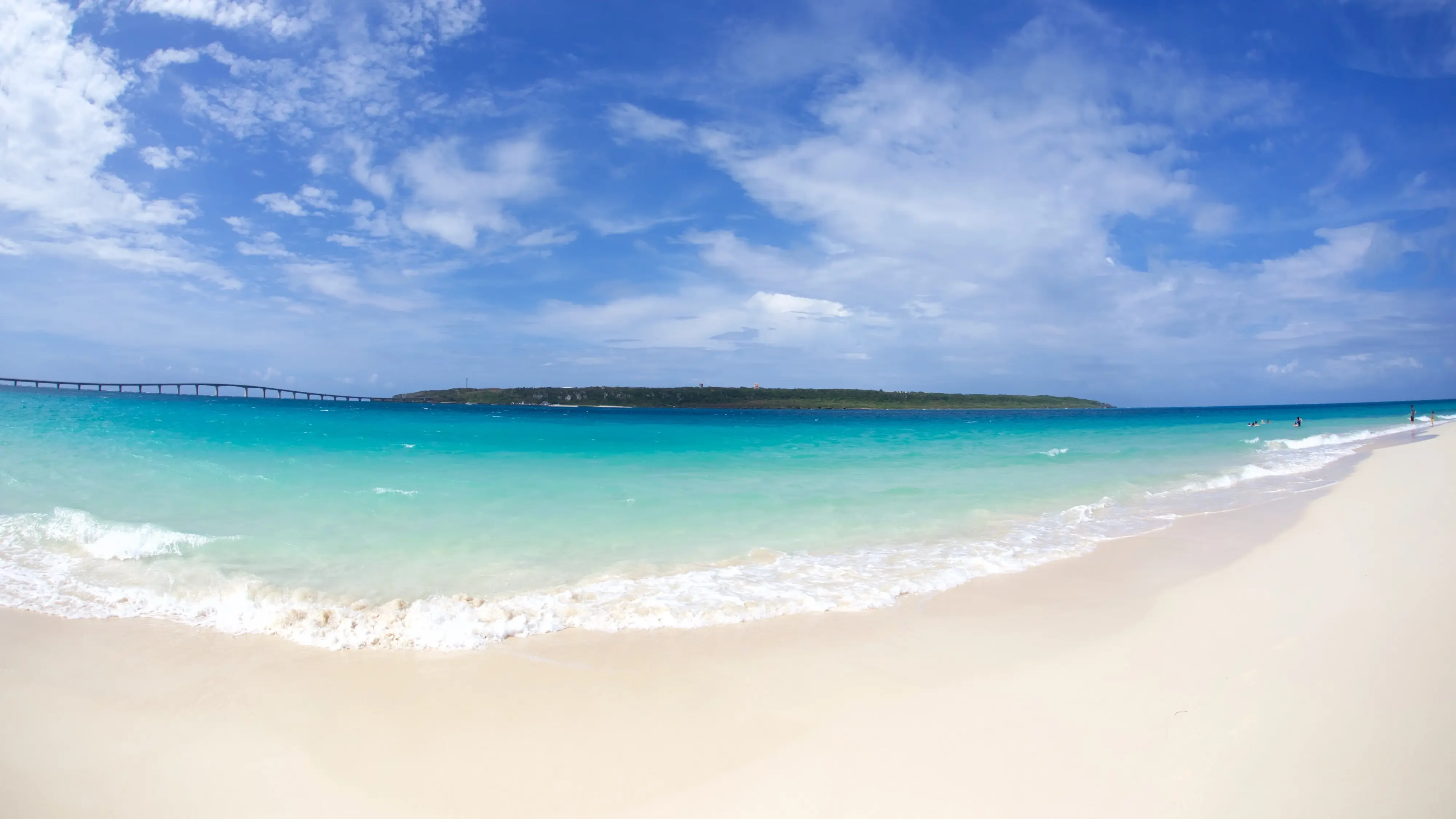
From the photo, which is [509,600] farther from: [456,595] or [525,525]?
[525,525]

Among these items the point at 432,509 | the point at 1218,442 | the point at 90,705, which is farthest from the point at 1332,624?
the point at 1218,442

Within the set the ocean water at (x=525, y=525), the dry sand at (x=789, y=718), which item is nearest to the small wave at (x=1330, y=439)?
the ocean water at (x=525, y=525)

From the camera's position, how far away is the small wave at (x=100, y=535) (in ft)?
24.4

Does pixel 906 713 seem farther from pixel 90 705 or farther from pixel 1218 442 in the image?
pixel 1218 442

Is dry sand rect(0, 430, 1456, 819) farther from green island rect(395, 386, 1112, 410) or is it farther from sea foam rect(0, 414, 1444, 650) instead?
green island rect(395, 386, 1112, 410)

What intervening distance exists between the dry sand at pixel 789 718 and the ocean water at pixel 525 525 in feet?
1.75

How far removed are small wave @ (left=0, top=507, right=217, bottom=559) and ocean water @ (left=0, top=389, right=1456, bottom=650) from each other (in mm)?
39

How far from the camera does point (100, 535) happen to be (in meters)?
7.92

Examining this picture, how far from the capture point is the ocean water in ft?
18.8

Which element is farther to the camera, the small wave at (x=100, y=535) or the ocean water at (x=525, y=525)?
the small wave at (x=100, y=535)

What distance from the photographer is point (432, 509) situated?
10.1 m

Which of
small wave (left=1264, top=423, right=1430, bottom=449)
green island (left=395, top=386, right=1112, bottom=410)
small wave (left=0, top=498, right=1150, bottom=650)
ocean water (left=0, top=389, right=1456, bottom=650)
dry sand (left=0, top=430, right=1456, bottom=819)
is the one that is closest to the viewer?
dry sand (left=0, top=430, right=1456, bottom=819)

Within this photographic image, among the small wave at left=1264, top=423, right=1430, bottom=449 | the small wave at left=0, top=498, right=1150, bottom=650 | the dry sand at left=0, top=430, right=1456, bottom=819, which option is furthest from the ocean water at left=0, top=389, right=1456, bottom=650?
the small wave at left=1264, top=423, right=1430, bottom=449

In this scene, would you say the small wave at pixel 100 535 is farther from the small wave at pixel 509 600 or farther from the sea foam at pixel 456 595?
the small wave at pixel 509 600
